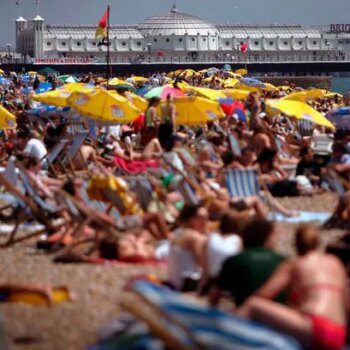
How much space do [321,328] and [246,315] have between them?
34 centimetres

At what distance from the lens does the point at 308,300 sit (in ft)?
21.0

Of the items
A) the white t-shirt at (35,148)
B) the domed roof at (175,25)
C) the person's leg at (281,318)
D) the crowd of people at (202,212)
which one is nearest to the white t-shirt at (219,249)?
the crowd of people at (202,212)

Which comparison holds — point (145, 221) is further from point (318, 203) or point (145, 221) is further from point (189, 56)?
point (189, 56)

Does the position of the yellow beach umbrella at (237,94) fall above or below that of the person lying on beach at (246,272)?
below

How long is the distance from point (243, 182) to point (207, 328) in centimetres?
516

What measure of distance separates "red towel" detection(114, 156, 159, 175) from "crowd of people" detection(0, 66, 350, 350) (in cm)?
1

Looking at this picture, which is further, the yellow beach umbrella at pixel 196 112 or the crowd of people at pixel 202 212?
the yellow beach umbrella at pixel 196 112

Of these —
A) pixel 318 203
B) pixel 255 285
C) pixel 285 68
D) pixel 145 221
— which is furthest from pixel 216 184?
pixel 285 68

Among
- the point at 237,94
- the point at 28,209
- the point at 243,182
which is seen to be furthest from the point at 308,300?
the point at 237,94

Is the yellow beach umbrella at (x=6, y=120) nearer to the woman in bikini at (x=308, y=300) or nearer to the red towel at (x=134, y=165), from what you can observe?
the red towel at (x=134, y=165)

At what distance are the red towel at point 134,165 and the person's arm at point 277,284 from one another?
7.26m

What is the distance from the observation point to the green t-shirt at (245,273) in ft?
22.2

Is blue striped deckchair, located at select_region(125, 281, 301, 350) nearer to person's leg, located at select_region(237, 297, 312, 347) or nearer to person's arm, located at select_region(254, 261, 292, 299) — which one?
person's leg, located at select_region(237, 297, 312, 347)

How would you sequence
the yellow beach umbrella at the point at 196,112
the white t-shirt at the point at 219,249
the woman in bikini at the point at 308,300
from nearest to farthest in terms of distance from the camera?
the woman in bikini at the point at 308,300 → the white t-shirt at the point at 219,249 → the yellow beach umbrella at the point at 196,112
